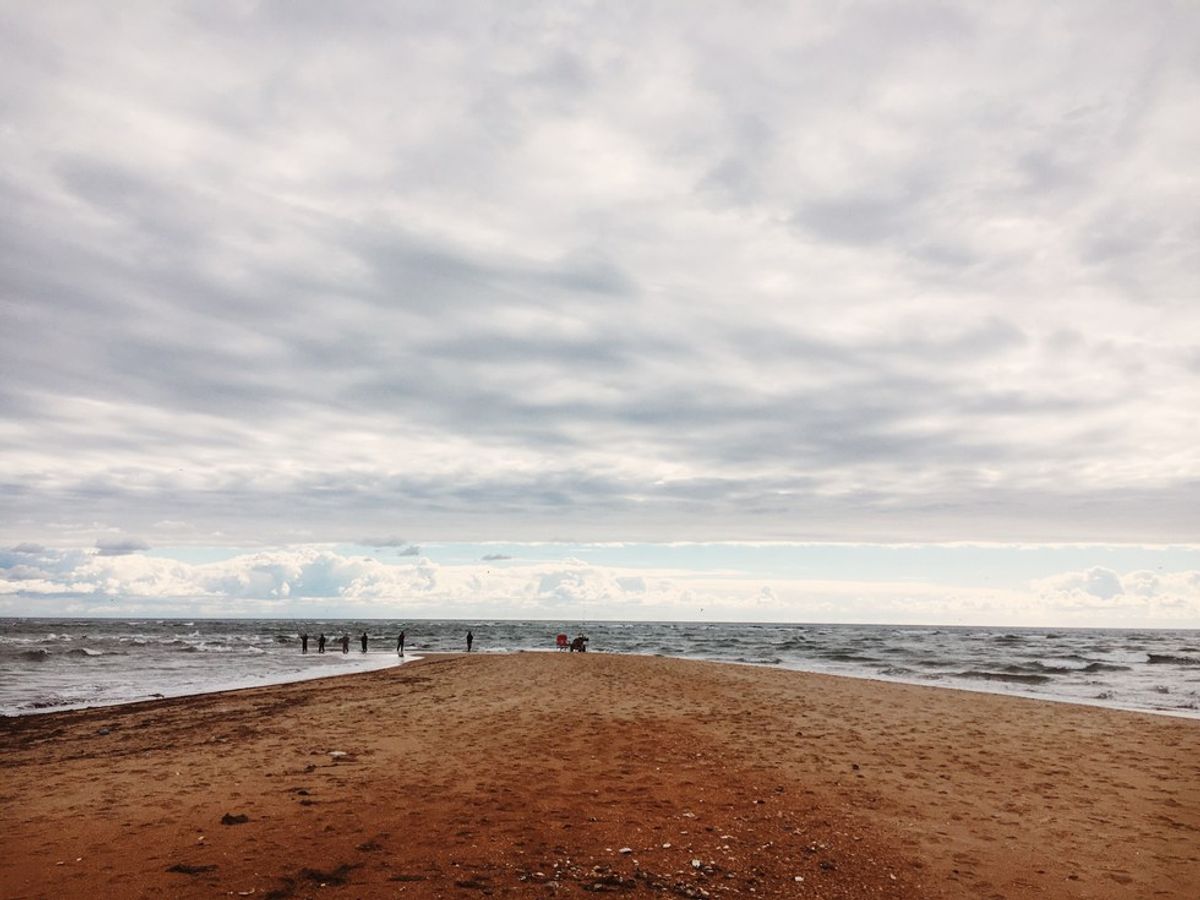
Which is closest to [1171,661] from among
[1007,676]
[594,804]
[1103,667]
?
[1103,667]

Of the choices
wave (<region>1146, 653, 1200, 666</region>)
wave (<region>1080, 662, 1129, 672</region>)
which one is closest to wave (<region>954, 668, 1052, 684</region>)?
wave (<region>1080, 662, 1129, 672</region>)

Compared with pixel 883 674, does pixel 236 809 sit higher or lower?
higher

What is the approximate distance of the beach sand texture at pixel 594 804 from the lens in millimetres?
8656

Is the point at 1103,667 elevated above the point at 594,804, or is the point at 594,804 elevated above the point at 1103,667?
the point at 594,804

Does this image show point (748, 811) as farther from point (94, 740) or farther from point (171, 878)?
point (94, 740)

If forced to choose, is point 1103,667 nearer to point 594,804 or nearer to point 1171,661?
point 1171,661

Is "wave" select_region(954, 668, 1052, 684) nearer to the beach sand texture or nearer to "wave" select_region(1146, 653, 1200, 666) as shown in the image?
the beach sand texture

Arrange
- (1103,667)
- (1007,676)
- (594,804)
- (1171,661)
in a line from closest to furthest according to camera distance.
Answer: (594,804)
(1007,676)
(1103,667)
(1171,661)

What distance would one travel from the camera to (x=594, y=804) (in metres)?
11.4

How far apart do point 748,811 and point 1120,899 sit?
4.85 m

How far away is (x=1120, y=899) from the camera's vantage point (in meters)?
8.78

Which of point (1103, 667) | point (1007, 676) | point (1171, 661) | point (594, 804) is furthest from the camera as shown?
point (1171, 661)

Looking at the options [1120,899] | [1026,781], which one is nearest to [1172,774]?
[1026,781]

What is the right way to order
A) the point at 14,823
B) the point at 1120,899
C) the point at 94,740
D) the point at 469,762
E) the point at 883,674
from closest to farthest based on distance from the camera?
the point at 1120,899 < the point at 14,823 < the point at 469,762 < the point at 94,740 < the point at 883,674
